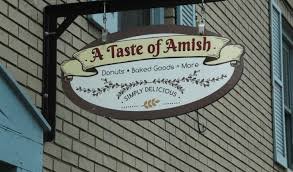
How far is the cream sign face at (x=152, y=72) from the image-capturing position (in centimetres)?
522

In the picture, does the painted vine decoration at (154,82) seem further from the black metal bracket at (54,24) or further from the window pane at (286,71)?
the window pane at (286,71)

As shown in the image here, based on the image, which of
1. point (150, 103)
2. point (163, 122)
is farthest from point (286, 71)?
point (150, 103)

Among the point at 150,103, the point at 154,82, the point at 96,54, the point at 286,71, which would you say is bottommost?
the point at 286,71

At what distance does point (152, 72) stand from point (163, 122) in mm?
2421

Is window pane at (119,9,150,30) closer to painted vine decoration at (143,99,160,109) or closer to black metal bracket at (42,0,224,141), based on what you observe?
black metal bracket at (42,0,224,141)

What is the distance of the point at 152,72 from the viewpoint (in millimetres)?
5395

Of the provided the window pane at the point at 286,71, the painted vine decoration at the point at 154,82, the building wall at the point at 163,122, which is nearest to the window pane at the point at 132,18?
the building wall at the point at 163,122

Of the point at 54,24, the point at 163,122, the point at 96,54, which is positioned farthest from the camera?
the point at 163,122

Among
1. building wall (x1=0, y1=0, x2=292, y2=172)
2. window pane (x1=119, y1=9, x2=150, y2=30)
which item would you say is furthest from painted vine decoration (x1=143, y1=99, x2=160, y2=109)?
window pane (x1=119, y1=9, x2=150, y2=30)

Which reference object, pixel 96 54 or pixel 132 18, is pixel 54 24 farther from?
pixel 132 18

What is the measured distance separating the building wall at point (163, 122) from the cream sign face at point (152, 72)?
42cm

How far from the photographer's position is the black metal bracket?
573cm

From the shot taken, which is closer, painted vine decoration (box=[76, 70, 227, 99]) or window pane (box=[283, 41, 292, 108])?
painted vine decoration (box=[76, 70, 227, 99])

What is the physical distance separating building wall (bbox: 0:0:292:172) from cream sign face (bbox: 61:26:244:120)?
423mm
